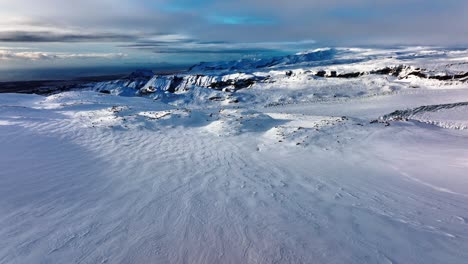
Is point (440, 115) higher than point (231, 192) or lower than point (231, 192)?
lower

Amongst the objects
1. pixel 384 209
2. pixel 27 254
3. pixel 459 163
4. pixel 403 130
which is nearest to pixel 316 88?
pixel 403 130

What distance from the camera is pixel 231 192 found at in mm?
9250

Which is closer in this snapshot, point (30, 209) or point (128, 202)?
point (30, 209)

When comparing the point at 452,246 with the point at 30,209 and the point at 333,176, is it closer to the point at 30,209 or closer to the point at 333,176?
the point at 333,176

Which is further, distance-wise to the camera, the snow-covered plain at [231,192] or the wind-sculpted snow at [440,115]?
the wind-sculpted snow at [440,115]

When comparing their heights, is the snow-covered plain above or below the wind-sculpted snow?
above

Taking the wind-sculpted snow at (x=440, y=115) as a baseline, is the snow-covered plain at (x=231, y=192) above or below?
above

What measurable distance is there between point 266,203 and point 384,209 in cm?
312

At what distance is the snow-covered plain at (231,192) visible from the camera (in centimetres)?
626

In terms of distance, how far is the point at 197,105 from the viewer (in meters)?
59.5

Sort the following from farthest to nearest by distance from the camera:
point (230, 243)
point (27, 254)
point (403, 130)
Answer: point (403, 130) → point (230, 243) → point (27, 254)

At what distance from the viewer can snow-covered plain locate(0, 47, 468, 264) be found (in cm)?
626

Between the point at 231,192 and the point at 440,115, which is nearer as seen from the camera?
the point at 231,192

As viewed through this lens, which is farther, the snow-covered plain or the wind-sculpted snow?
the wind-sculpted snow
